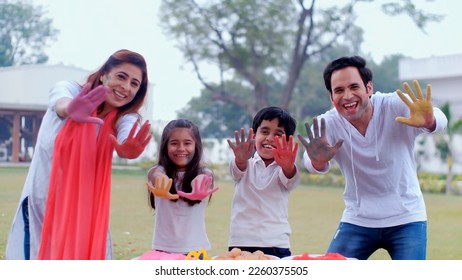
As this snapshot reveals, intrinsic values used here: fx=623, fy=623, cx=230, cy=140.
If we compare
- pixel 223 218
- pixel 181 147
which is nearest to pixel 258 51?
pixel 223 218

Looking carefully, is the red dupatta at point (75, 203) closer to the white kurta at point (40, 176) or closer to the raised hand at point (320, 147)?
the white kurta at point (40, 176)

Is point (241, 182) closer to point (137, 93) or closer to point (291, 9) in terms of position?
point (137, 93)

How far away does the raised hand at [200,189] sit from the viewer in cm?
191

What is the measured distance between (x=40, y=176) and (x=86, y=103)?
0.29m

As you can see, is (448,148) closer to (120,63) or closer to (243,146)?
(243,146)

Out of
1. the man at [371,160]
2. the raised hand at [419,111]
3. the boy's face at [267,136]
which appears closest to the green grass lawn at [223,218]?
the boy's face at [267,136]

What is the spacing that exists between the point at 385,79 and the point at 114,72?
2004 millimetres

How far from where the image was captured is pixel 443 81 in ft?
10.7

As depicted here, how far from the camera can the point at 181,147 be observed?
2.02 meters

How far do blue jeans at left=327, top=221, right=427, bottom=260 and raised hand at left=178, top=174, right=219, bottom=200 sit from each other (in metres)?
0.47

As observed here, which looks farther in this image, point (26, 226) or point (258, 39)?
point (258, 39)

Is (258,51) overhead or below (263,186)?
overhead

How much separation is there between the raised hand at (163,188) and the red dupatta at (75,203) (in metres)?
0.15
